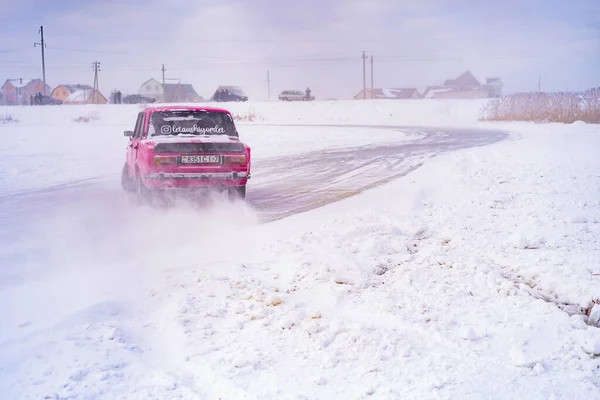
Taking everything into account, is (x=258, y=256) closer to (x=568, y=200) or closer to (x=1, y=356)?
(x=1, y=356)

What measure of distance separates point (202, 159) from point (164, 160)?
1.76 feet

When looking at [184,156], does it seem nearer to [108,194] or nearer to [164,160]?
[164,160]

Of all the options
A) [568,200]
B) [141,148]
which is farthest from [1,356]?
[568,200]

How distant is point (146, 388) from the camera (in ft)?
10.8

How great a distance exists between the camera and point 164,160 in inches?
307

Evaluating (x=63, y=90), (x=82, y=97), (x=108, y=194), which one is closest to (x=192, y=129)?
(x=108, y=194)

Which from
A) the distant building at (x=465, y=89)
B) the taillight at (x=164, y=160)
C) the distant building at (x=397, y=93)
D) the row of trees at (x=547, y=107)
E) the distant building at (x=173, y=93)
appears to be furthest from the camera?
the distant building at (x=397, y=93)

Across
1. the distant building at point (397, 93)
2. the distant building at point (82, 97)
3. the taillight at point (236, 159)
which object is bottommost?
the taillight at point (236, 159)

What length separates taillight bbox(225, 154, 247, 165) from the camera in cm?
812

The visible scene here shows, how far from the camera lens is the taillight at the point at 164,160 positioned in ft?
25.5

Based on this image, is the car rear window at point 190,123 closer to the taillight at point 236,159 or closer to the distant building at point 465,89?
the taillight at point 236,159

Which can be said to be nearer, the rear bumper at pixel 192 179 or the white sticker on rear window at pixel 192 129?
the rear bumper at pixel 192 179

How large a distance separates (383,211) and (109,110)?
4566cm

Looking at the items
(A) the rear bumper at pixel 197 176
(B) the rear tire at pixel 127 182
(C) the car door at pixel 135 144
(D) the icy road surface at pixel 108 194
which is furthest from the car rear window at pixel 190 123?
(B) the rear tire at pixel 127 182
